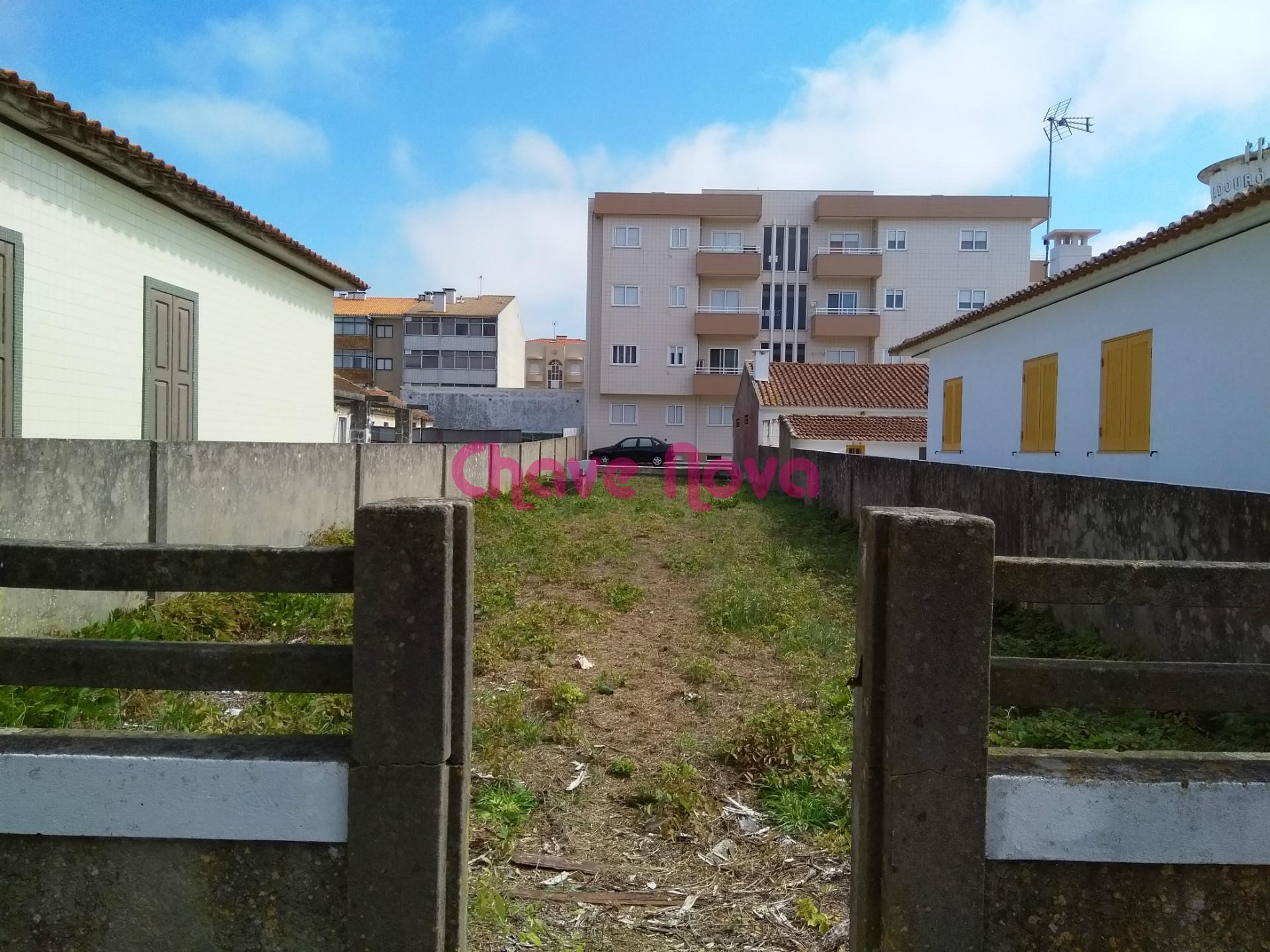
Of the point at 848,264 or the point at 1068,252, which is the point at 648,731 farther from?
the point at 848,264

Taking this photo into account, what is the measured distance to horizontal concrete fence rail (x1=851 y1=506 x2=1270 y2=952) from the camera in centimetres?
247

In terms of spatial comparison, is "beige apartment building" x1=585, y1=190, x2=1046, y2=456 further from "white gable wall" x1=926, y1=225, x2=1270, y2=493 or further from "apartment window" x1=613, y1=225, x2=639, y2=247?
"white gable wall" x1=926, y1=225, x2=1270, y2=493

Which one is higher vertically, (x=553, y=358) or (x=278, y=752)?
(x=553, y=358)

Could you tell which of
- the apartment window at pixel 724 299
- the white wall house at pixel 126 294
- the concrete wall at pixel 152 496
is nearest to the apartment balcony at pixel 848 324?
the apartment window at pixel 724 299

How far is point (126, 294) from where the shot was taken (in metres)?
10.8

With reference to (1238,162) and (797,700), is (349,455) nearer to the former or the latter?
(797,700)

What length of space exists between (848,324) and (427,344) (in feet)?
94.6

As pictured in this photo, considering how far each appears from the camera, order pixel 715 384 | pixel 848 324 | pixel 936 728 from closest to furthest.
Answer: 1. pixel 936 728
2. pixel 715 384
3. pixel 848 324

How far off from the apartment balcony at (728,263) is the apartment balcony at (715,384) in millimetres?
4840

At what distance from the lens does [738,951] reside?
315 centimetres

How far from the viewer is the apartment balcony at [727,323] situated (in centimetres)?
4444

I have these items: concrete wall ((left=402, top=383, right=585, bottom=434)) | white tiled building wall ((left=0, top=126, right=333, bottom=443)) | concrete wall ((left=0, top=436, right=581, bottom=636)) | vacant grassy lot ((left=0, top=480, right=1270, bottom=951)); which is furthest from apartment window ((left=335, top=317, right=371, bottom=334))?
vacant grassy lot ((left=0, top=480, right=1270, bottom=951))

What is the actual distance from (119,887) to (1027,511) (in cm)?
A: 792

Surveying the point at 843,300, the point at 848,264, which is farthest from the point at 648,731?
the point at 843,300
